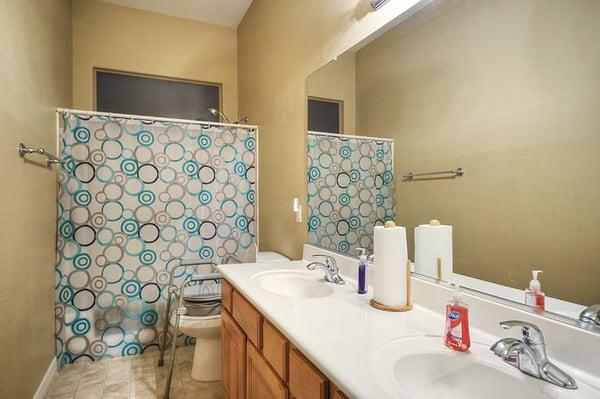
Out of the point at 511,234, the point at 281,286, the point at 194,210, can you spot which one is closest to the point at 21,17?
the point at 194,210

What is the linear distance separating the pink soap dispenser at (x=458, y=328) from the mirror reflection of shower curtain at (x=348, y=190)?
59 cm

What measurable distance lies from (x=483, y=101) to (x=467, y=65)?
14 cm

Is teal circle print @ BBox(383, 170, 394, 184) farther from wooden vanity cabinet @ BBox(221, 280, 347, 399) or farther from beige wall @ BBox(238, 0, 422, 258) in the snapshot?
wooden vanity cabinet @ BBox(221, 280, 347, 399)

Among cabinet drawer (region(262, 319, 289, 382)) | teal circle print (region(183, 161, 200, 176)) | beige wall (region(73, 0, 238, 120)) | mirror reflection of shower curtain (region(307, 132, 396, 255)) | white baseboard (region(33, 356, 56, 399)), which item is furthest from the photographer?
beige wall (region(73, 0, 238, 120))

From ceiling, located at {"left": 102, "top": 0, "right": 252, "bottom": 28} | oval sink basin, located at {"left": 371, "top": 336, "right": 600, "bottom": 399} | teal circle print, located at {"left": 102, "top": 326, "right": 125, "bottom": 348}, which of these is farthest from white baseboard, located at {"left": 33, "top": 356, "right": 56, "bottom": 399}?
ceiling, located at {"left": 102, "top": 0, "right": 252, "bottom": 28}

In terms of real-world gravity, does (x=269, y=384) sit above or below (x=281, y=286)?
below

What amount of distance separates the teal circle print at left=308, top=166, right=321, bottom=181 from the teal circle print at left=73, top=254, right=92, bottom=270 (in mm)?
1655

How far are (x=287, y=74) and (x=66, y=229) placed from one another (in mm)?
1826

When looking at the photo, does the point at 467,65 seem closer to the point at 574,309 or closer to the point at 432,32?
the point at 432,32

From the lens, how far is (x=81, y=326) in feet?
8.06

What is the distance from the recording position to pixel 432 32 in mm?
1269

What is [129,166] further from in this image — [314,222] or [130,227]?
[314,222]

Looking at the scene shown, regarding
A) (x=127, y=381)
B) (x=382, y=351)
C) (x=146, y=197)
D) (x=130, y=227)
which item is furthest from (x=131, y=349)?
(x=382, y=351)

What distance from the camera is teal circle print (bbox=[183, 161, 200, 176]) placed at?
2.68 metres
